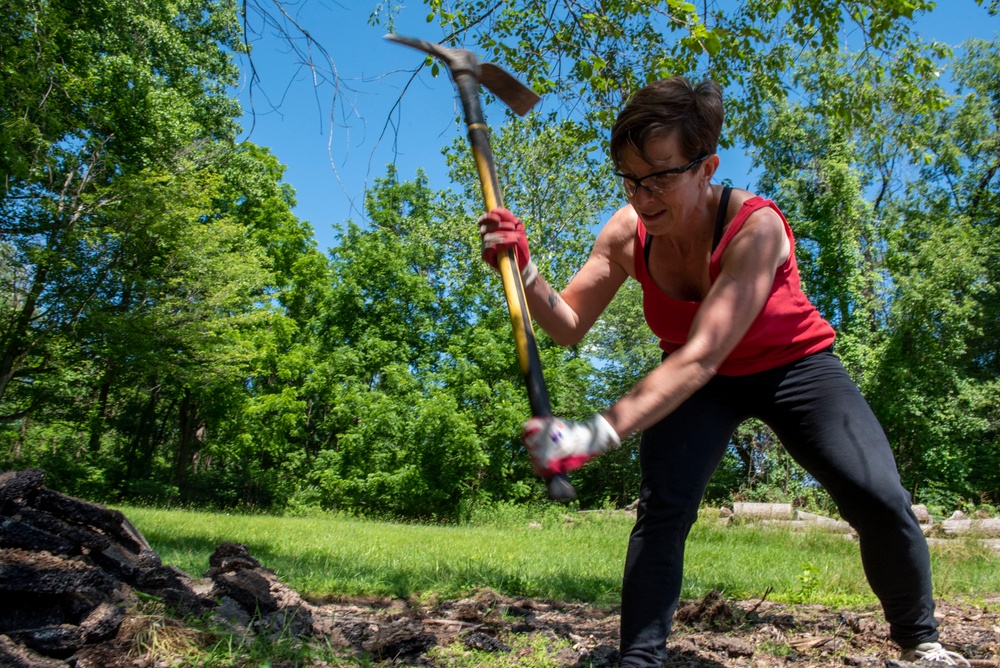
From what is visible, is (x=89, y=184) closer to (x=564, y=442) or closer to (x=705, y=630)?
(x=705, y=630)

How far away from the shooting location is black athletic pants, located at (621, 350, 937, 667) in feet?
7.73

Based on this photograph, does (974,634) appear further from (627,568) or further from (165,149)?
(165,149)

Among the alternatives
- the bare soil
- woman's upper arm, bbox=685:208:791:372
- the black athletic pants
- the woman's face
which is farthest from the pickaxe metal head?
the bare soil

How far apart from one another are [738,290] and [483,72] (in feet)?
5.15

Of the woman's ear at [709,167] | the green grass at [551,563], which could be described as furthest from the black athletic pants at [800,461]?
the green grass at [551,563]

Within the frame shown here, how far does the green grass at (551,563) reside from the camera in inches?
175

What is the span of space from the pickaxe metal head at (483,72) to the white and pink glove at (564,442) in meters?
1.70

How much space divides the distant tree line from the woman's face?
11935 millimetres

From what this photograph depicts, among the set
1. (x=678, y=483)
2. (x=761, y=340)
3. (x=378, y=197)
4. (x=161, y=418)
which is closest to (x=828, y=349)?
(x=761, y=340)

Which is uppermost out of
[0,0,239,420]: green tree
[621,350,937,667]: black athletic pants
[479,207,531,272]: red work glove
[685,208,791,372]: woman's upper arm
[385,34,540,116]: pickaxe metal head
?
[0,0,239,420]: green tree

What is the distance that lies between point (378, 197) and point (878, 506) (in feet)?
82.0

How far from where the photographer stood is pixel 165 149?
19.9 metres

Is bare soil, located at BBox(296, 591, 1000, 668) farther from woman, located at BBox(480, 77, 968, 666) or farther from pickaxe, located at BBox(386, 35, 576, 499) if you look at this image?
pickaxe, located at BBox(386, 35, 576, 499)

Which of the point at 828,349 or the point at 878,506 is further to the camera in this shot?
the point at 828,349
